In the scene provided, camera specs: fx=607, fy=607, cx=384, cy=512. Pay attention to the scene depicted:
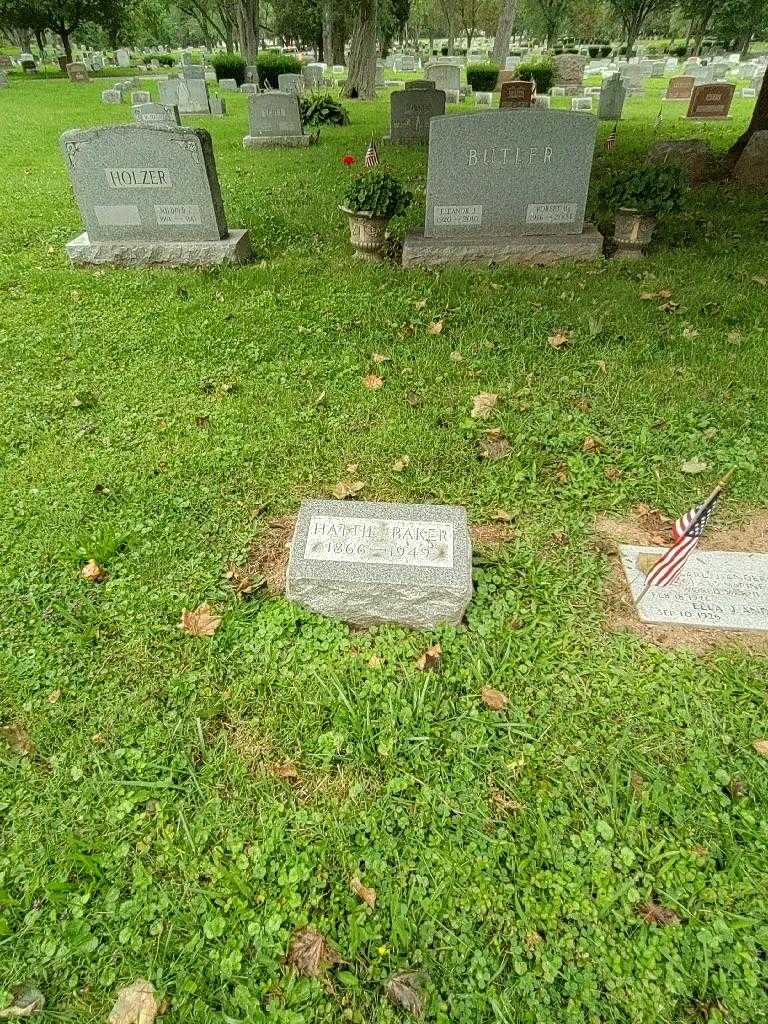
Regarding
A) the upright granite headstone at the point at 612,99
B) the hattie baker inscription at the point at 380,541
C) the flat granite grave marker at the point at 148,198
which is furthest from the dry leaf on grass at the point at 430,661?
the upright granite headstone at the point at 612,99

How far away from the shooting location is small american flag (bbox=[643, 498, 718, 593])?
2504 millimetres

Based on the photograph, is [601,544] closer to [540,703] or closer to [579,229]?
[540,703]

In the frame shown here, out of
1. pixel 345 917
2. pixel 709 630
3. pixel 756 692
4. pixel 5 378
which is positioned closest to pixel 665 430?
pixel 709 630

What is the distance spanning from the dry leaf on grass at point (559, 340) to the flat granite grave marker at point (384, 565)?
2752 millimetres

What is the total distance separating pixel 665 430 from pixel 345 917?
3.52m

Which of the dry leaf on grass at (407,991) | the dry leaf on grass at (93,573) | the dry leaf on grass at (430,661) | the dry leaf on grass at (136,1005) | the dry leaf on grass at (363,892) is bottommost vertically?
the dry leaf on grass at (136,1005)

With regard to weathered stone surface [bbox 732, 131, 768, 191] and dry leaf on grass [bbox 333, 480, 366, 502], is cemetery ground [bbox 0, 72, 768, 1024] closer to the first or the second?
Result: dry leaf on grass [bbox 333, 480, 366, 502]

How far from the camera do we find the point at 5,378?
4926mm

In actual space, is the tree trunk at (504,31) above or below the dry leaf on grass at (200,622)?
above

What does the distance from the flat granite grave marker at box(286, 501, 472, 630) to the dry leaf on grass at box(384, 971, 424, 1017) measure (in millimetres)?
1372

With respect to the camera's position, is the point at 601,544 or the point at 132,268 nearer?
the point at 601,544

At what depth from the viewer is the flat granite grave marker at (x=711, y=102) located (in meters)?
16.6

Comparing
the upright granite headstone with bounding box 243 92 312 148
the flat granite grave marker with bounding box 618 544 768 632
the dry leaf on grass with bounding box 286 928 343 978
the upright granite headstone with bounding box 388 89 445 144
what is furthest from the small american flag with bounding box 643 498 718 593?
the upright granite headstone with bounding box 243 92 312 148

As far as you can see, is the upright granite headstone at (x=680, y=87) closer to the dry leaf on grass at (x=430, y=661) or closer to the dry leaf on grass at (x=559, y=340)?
the dry leaf on grass at (x=559, y=340)
